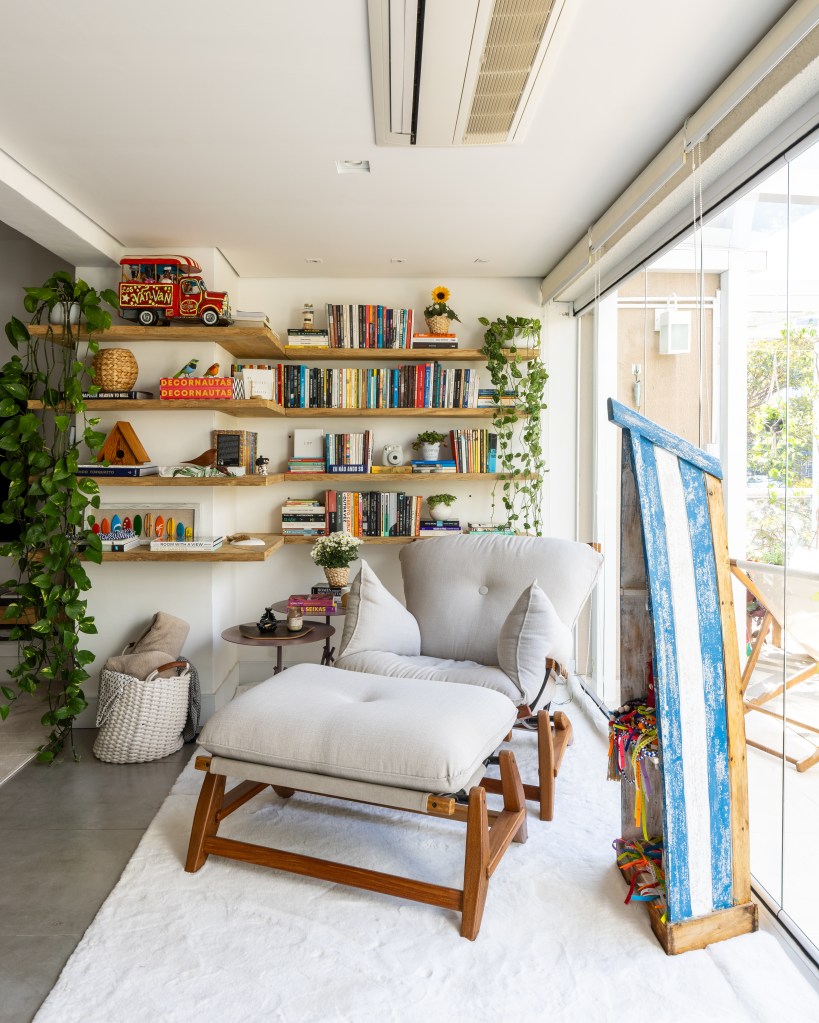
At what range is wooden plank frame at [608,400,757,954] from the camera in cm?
190

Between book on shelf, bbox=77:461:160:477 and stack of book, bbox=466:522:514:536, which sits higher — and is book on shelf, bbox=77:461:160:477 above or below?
above

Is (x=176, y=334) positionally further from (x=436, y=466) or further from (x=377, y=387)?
(x=436, y=466)

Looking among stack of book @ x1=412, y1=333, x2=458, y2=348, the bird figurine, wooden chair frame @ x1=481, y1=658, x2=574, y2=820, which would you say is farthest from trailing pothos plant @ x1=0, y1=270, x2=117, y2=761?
wooden chair frame @ x1=481, y1=658, x2=574, y2=820

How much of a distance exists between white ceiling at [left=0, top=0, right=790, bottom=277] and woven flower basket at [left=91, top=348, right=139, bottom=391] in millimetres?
573

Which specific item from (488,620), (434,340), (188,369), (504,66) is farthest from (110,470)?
(504,66)

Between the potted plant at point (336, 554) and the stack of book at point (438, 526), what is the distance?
1.50 feet

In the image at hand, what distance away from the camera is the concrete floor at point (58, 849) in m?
1.91

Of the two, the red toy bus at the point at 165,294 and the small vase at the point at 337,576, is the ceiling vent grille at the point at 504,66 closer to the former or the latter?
the red toy bus at the point at 165,294

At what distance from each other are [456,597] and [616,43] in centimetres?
205

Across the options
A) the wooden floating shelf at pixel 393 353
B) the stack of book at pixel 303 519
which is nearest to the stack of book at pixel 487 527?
the stack of book at pixel 303 519

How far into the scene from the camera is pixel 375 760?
2035 millimetres

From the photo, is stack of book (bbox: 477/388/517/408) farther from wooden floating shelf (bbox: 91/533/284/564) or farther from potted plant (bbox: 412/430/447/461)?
wooden floating shelf (bbox: 91/533/284/564)

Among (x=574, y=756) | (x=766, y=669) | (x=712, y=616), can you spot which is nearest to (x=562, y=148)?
(x=712, y=616)

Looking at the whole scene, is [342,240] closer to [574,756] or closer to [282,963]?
[574,756]
